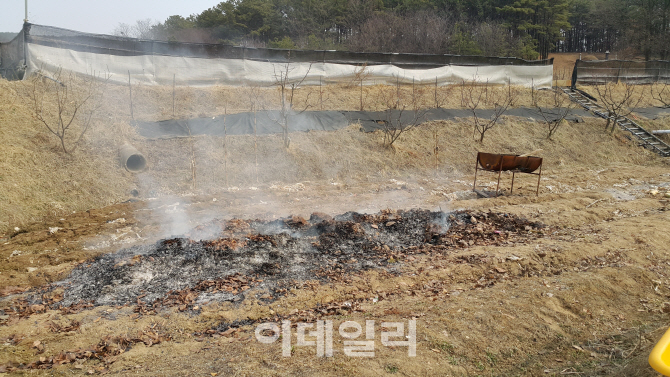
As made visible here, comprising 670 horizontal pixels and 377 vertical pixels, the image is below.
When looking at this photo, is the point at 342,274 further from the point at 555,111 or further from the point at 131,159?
the point at 555,111

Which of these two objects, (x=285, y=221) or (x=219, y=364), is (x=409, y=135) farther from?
(x=219, y=364)

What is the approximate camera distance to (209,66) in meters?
18.2

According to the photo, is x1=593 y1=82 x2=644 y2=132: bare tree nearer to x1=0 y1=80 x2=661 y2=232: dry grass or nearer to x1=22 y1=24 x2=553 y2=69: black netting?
x1=0 y1=80 x2=661 y2=232: dry grass

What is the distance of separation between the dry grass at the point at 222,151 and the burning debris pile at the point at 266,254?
370cm

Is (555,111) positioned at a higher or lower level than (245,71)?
lower

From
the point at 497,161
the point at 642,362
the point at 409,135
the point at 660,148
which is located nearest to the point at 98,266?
the point at 642,362

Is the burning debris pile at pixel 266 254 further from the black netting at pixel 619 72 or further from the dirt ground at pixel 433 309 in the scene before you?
the black netting at pixel 619 72

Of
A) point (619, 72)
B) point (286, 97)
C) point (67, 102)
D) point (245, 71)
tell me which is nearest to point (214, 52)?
point (245, 71)

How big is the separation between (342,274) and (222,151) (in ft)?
25.4

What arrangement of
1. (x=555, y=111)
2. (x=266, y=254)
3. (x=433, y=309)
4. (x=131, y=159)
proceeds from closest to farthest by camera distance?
1. (x=433, y=309)
2. (x=266, y=254)
3. (x=131, y=159)
4. (x=555, y=111)

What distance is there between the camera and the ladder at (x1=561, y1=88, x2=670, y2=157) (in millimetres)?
18669

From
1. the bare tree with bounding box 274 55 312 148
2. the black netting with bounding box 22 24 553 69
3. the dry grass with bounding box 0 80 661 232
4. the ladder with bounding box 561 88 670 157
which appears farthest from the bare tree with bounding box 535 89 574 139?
the bare tree with bounding box 274 55 312 148

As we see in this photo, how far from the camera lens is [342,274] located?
7.05 meters

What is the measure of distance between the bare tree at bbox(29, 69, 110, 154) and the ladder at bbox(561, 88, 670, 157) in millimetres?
20169
